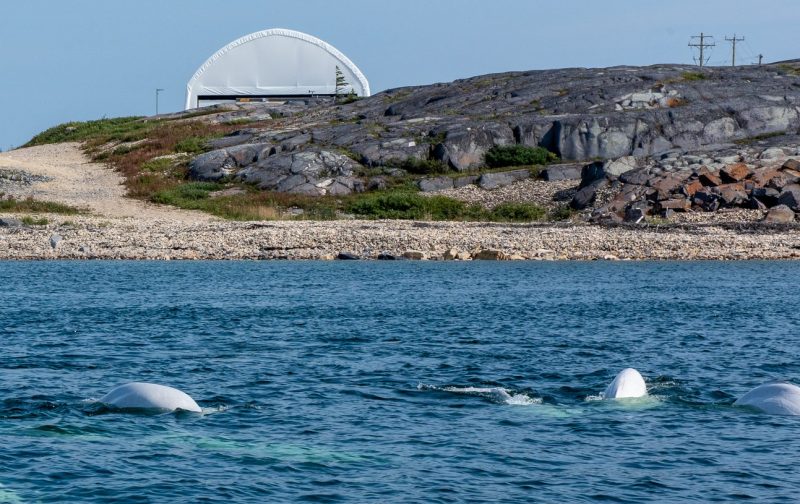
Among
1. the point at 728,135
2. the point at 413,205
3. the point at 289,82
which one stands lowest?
the point at 413,205

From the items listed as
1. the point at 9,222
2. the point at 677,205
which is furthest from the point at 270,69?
the point at 677,205

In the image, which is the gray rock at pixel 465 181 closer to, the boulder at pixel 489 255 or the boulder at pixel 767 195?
the boulder at pixel 767 195

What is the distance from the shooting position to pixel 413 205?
51719 millimetres

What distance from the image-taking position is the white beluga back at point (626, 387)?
1653 cm

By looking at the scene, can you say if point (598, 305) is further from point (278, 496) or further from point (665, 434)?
point (278, 496)

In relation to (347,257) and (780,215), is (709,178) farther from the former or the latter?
(347,257)

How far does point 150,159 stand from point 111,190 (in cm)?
1048

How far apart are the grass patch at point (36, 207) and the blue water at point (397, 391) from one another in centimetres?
1995

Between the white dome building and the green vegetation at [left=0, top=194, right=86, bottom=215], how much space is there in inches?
2057

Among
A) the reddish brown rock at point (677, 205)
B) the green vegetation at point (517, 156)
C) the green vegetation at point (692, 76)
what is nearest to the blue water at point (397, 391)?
the reddish brown rock at point (677, 205)

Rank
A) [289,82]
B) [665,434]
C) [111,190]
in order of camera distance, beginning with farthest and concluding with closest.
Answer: [289,82], [111,190], [665,434]

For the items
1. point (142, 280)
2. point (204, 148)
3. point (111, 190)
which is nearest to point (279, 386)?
point (142, 280)

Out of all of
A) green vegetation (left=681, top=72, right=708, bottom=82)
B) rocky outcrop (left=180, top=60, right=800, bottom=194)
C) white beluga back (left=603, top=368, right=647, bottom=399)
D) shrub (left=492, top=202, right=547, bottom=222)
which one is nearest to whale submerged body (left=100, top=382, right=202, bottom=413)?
white beluga back (left=603, top=368, right=647, bottom=399)

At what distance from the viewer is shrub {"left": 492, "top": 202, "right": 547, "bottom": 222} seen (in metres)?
50.3
